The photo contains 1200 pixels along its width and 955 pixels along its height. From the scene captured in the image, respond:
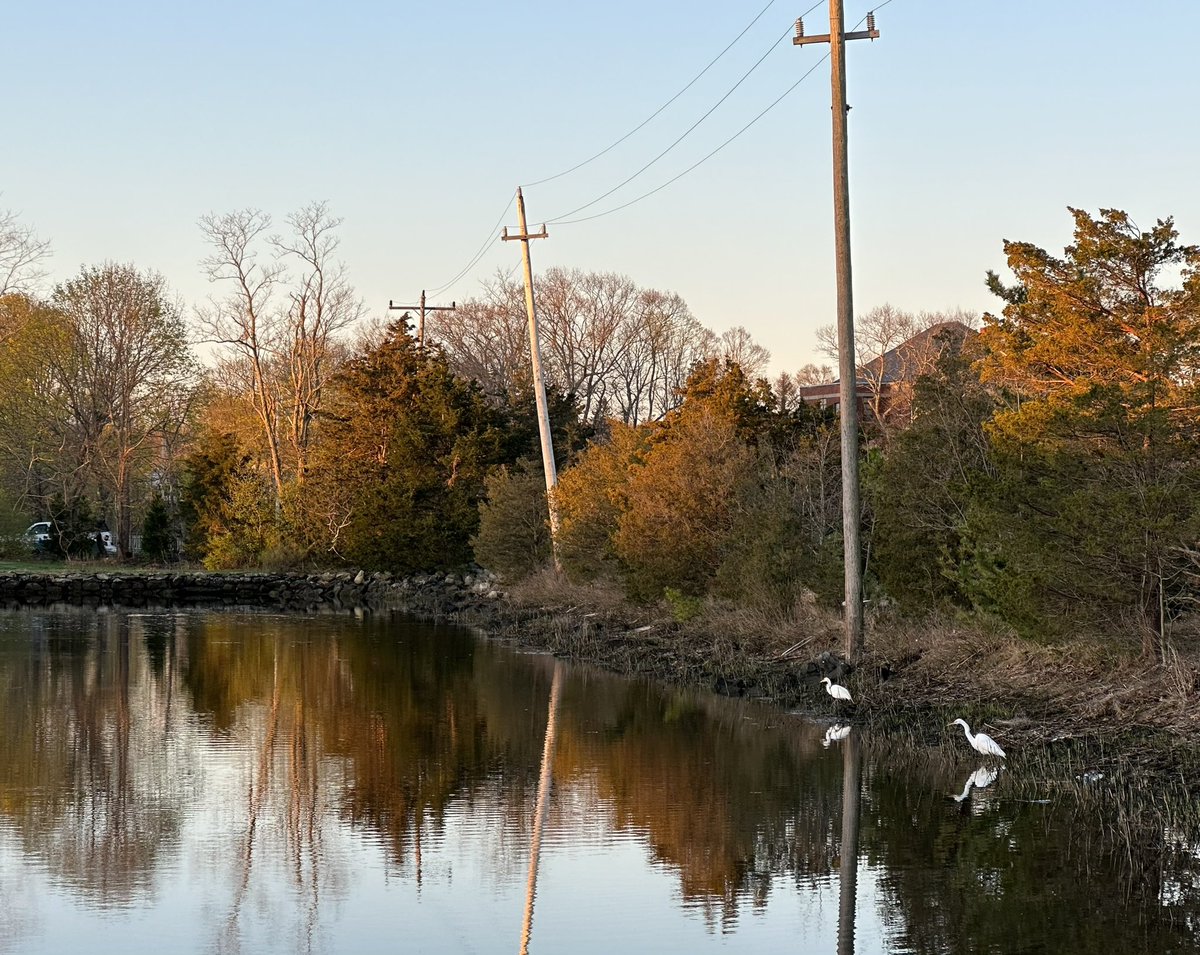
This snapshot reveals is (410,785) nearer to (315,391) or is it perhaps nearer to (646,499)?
(646,499)

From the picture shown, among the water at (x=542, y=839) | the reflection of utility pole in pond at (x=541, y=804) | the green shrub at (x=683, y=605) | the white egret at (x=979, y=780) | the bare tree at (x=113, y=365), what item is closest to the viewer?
the water at (x=542, y=839)

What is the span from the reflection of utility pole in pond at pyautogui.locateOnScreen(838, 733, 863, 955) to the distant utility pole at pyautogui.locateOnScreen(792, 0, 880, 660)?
14.9 feet

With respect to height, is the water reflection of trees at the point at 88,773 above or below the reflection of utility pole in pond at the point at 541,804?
above

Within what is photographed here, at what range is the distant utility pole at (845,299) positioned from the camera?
21.2 metres

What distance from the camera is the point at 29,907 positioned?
9539 millimetres

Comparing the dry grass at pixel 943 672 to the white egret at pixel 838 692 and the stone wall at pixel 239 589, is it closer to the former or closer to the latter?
the white egret at pixel 838 692

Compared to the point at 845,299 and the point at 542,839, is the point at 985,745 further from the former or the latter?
the point at 845,299

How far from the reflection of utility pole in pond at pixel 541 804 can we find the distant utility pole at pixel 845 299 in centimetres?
452

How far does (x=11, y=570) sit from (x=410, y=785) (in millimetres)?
43926

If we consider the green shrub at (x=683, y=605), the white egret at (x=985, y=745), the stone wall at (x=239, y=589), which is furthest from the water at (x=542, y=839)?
the stone wall at (x=239, y=589)

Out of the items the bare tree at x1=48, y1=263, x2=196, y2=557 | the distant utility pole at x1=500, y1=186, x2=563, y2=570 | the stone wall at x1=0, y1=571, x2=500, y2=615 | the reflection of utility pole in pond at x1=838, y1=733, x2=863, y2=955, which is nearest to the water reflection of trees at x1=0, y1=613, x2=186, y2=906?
the reflection of utility pole in pond at x1=838, y1=733, x2=863, y2=955

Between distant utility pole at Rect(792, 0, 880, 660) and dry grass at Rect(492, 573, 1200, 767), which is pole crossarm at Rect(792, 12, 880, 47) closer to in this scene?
distant utility pole at Rect(792, 0, 880, 660)

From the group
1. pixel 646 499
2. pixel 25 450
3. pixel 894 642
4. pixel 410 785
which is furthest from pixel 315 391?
pixel 410 785

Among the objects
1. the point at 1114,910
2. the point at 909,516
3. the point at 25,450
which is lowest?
the point at 1114,910
